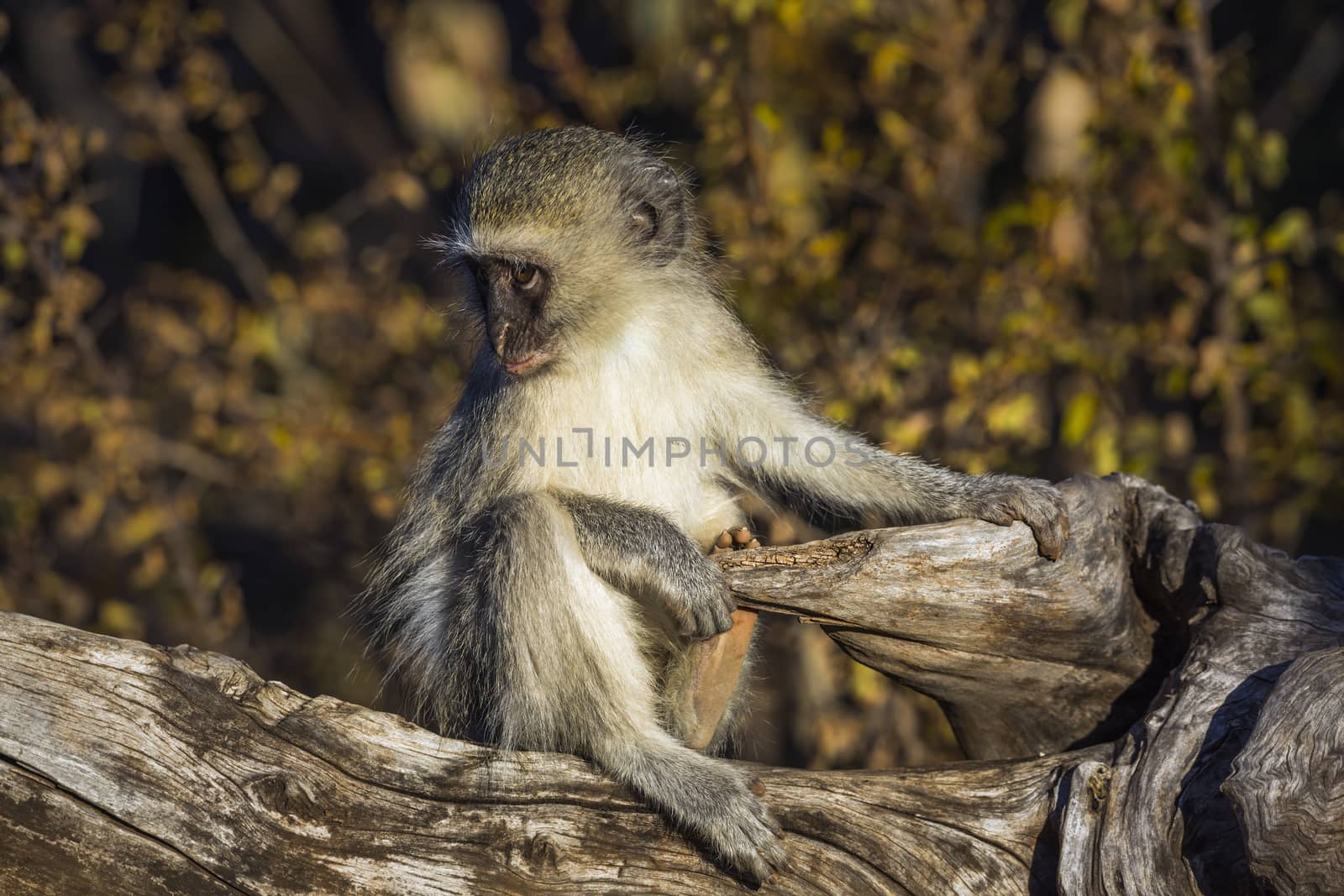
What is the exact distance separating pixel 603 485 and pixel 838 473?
683 millimetres

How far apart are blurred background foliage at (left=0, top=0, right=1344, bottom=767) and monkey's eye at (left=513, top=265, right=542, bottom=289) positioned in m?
0.69

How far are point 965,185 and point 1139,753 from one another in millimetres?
3423

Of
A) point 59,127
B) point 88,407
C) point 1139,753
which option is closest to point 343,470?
point 88,407

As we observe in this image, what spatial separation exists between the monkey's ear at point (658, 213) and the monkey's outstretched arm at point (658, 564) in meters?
0.82

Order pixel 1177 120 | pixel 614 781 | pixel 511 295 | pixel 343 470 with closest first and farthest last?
1. pixel 614 781
2. pixel 511 295
3. pixel 1177 120
4. pixel 343 470

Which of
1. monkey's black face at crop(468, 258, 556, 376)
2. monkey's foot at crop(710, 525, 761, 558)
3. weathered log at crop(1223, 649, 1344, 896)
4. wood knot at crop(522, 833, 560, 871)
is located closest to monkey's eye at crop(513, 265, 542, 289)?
monkey's black face at crop(468, 258, 556, 376)

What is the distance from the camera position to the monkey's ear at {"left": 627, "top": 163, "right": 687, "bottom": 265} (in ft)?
12.2

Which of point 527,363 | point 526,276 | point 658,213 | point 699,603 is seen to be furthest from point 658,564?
point 658,213

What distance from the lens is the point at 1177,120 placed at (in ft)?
14.9

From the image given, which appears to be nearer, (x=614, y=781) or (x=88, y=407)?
(x=614, y=781)

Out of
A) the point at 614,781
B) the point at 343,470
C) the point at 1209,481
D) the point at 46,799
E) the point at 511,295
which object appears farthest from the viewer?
the point at 343,470

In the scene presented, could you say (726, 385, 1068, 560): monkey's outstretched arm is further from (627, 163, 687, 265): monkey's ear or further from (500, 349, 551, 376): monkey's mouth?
(500, 349, 551, 376): monkey's mouth

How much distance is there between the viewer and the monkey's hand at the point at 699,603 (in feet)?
10.6

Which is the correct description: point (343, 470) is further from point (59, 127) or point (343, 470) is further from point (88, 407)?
point (59, 127)
